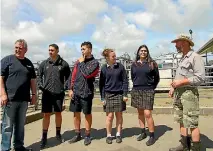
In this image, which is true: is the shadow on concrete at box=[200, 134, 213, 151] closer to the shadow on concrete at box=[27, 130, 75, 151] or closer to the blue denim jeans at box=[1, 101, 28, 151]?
the shadow on concrete at box=[27, 130, 75, 151]

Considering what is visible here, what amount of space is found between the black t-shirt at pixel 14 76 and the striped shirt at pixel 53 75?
63cm

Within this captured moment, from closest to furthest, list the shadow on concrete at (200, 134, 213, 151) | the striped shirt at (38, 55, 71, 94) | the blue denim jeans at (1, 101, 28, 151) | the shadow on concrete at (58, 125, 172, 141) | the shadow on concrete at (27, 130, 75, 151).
Result: the blue denim jeans at (1, 101, 28, 151) → the shadow on concrete at (200, 134, 213, 151) → the shadow on concrete at (27, 130, 75, 151) → the striped shirt at (38, 55, 71, 94) → the shadow on concrete at (58, 125, 172, 141)

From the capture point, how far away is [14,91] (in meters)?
4.72

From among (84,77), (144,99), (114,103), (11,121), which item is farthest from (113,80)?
(11,121)

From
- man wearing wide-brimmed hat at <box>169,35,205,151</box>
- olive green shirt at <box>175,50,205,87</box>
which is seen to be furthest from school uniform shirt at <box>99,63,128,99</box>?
olive green shirt at <box>175,50,205,87</box>

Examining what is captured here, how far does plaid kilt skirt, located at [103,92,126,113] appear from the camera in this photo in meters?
5.44

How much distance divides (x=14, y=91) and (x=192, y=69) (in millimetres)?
2832

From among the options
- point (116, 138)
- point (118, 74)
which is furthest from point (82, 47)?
point (116, 138)

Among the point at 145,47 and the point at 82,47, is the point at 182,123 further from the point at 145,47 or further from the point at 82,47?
the point at 82,47

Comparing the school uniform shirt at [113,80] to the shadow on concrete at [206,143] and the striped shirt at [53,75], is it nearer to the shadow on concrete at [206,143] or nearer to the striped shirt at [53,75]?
the striped shirt at [53,75]

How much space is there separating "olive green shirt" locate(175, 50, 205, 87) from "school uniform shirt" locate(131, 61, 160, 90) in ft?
3.12

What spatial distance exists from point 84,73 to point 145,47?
4.07ft

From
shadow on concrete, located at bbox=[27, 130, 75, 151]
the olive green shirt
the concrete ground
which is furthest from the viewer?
shadow on concrete, located at bbox=[27, 130, 75, 151]

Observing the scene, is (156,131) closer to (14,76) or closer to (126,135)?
(126,135)
